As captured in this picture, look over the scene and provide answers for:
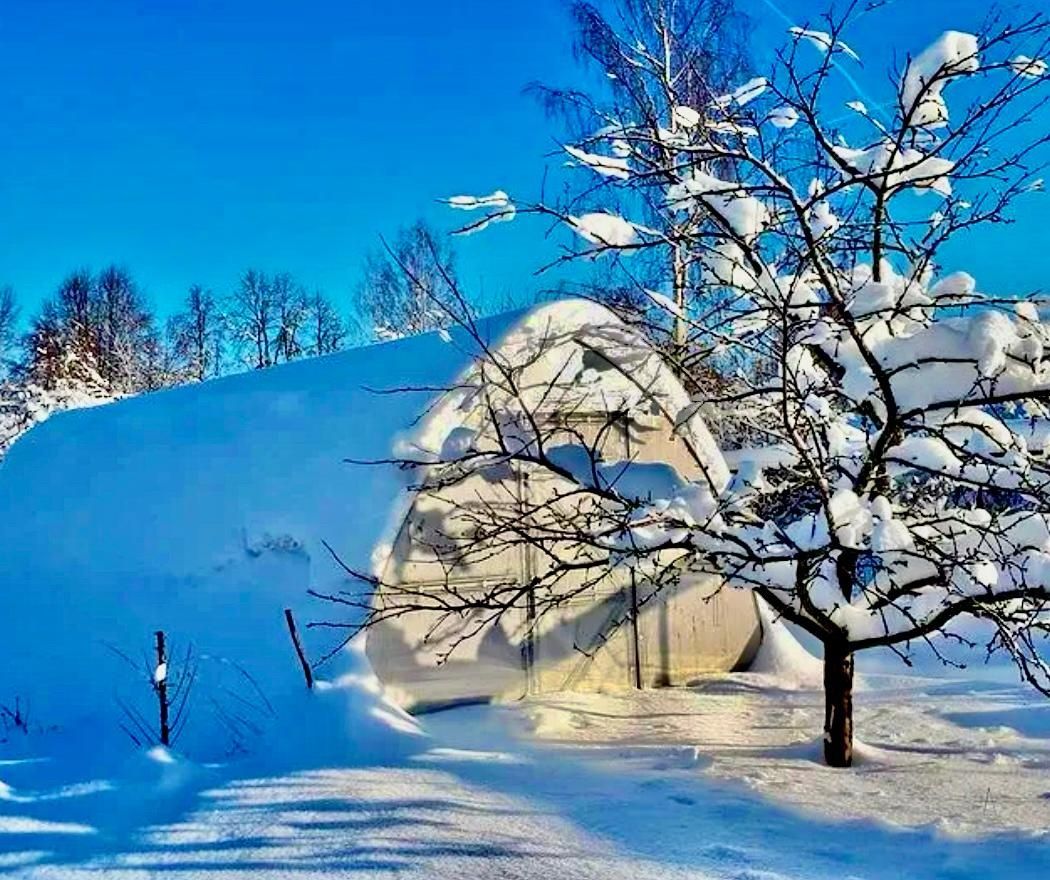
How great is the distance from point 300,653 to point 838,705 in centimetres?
343

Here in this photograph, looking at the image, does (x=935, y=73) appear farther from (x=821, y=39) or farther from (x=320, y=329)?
(x=320, y=329)

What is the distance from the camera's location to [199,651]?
24.3 feet

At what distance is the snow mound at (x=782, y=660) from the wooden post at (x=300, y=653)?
4.64 m

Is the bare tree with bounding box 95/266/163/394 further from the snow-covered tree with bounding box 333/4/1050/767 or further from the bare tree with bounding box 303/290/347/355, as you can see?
the snow-covered tree with bounding box 333/4/1050/767

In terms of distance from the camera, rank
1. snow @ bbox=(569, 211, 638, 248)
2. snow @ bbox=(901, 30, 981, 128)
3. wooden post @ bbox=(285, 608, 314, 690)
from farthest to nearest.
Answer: wooden post @ bbox=(285, 608, 314, 690) < snow @ bbox=(569, 211, 638, 248) < snow @ bbox=(901, 30, 981, 128)

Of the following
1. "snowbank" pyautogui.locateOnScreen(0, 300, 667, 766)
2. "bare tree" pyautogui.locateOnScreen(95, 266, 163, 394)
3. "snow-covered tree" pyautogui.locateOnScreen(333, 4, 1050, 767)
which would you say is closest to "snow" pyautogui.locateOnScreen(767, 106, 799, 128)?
"snow-covered tree" pyautogui.locateOnScreen(333, 4, 1050, 767)

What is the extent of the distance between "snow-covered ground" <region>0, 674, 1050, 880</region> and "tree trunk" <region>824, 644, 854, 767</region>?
13cm

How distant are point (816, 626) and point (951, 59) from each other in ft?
10.4

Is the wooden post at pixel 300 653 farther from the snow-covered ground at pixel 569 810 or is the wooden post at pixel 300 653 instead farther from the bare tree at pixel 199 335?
the bare tree at pixel 199 335

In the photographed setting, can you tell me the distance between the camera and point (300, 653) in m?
6.47

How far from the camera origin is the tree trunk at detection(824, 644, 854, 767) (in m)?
5.88

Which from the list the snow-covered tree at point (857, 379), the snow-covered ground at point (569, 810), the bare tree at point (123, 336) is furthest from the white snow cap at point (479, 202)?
the bare tree at point (123, 336)

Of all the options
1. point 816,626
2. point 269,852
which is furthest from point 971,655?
point 269,852

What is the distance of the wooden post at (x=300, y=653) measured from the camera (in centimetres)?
639
